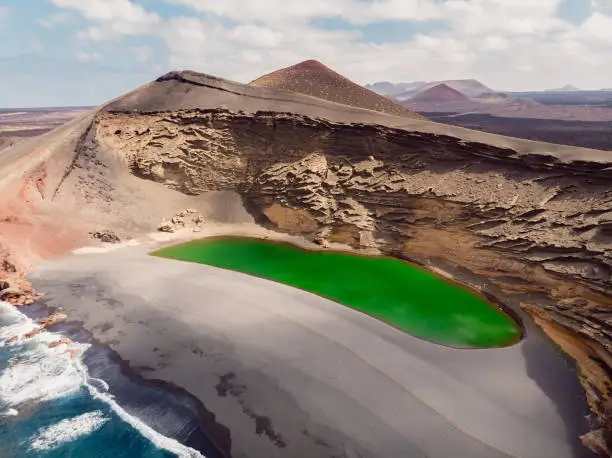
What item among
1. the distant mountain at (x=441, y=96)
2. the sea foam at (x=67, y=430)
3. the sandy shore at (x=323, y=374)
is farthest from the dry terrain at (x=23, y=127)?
the distant mountain at (x=441, y=96)

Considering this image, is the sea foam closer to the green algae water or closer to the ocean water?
the ocean water

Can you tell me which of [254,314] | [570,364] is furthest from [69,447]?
[570,364]

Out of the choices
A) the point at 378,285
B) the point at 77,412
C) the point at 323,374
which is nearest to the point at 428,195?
the point at 378,285

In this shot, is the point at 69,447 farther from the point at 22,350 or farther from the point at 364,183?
the point at 364,183

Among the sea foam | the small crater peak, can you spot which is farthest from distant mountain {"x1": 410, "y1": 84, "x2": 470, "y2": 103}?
the sea foam

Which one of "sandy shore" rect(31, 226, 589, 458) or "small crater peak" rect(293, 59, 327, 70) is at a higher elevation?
"small crater peak" rect(293, 59, 327, 70)

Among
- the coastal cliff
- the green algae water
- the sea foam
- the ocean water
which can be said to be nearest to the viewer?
the ocean water

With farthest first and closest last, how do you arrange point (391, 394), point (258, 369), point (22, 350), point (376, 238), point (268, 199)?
point (268, 199), point (376, 238), point (22, 350), point (258, 369), point (391, 394)

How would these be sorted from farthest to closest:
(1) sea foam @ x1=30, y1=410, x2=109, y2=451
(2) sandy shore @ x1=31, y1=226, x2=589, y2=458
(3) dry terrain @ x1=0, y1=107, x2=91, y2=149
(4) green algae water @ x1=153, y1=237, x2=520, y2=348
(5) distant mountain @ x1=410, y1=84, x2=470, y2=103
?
(5) distant mountain @ x1=410, y1=84, x2=470, y2=103 → (3) dry terrain @ x1=0, y1=107, x2=91, y2=149 → (4) green algae water @ x1=153, y1=237, x2=520, y2=348 → (1) sea foam @ x1=30, y1=410, x2=109, y2=451 → (2) sandy shore @ x1=31, y1=226, x2=589, y2=458
